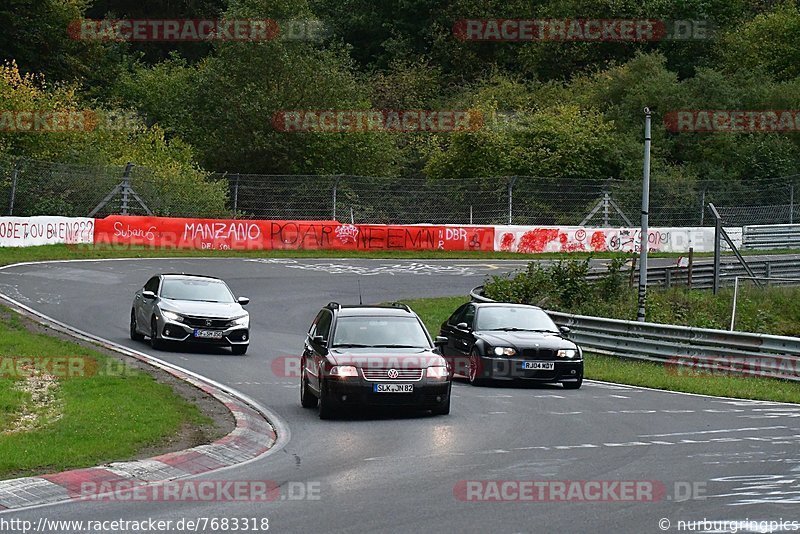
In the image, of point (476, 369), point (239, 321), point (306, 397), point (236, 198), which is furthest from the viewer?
point (236, 198)

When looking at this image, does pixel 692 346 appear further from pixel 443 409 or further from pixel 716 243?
pixel 443 409

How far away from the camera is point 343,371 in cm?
1573

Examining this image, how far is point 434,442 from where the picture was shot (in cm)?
1377

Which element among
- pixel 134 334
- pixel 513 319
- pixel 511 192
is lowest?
pixel 134 334

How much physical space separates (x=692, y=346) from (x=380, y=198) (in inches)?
929

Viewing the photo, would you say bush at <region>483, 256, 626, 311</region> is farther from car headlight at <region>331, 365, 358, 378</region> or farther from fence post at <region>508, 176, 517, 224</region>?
fence post at <region>508, 176, 517, 224</region>

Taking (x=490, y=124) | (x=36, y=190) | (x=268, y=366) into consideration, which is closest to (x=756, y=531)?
(x=268, y=366)

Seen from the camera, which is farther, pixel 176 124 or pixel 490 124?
pixel 176 124

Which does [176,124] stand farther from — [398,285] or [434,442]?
[434,442]

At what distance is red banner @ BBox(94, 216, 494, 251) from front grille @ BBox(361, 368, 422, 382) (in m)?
27.8

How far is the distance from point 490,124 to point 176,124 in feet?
59.3

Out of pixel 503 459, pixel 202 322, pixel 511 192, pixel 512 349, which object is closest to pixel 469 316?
pixel 512 349

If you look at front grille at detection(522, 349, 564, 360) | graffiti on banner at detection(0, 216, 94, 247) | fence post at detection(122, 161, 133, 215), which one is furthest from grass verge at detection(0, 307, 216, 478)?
fence post at detection(122, 161, 133, 215)

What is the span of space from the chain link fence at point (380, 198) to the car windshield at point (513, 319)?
23893 millimetres
